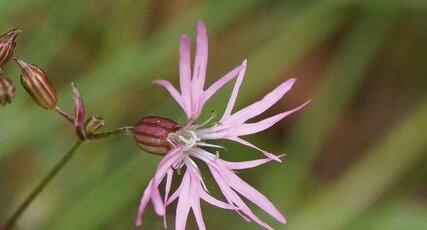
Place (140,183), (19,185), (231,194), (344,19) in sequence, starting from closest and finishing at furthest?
(231,194) → (140,183) → (19,185) → (344,19)

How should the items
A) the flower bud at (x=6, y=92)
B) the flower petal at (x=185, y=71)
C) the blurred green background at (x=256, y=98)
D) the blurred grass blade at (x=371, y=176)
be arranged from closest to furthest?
the flower petal at (x=185, y=71)
the flower bud at (x=6, y=92)
the blurred green background at (x=256, y=98)
the blurred grass blade at (x=371, y=176)

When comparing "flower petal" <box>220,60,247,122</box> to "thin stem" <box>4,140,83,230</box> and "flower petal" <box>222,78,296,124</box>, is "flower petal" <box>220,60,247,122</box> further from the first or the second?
"thin stem" <box>4,140,83,230</box>

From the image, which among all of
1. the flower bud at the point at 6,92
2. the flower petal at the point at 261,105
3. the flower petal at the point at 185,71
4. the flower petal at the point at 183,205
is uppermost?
the flower petal at the point at 261,105

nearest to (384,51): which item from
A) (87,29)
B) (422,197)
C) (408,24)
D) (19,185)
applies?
(408,24)

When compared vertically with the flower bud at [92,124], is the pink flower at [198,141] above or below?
above

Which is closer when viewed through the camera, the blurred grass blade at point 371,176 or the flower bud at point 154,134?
the flower bud at point 154,134

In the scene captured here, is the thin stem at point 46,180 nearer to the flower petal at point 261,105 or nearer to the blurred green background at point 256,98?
the flower petal at point 261,105

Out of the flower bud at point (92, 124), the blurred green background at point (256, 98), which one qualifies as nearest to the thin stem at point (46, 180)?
the flower bud at point (92, 124)

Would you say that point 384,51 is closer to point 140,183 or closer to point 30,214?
point 140,183
